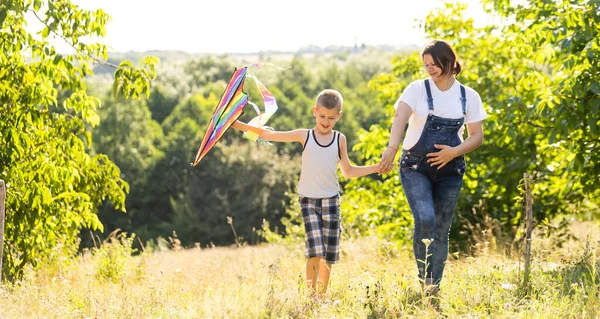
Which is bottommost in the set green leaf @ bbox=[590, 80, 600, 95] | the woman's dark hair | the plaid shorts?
the plaid shorts

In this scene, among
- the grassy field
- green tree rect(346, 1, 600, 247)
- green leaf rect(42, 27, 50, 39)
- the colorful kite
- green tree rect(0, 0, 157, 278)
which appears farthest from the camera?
green leaf rect(42, 27, 50, 39)

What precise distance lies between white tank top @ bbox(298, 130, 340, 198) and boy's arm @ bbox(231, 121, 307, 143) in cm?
5

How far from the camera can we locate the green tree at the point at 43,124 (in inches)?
264

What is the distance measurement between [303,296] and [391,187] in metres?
8.20

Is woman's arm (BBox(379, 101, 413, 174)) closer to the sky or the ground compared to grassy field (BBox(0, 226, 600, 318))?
closer to the sky

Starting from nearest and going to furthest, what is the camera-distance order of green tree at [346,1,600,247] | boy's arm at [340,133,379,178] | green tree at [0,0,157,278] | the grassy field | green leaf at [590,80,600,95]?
the grassy field
boy's arm at [340,133,379,178]
green leaf at [590,80,600,95]
green tree at [346,1,600,247]
green tree at [0,0,157,278]

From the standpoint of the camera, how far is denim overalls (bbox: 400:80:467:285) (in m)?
4.59

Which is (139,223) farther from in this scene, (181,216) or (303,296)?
(303,296)

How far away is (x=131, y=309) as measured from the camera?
4.32 metres

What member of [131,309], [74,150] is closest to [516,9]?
[74,150]

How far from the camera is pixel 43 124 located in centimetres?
748

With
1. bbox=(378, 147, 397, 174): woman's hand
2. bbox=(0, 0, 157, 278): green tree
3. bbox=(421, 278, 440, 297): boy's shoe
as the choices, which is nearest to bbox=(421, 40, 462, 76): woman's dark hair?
bbox=(378, 147, 397, 174): woman's hand

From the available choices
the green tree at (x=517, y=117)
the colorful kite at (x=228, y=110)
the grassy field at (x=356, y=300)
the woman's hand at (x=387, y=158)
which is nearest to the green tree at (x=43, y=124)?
the grassy field at (x=356, y=300)

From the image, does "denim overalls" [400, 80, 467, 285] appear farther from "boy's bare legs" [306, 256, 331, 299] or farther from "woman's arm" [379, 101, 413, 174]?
"boy's bare legs" [306, 256, 331, 299]
